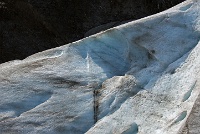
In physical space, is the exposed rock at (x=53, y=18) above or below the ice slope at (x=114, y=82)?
above

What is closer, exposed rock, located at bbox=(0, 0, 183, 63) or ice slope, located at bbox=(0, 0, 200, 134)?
ice slope, located at bbox=(0, 0, 200, 134)

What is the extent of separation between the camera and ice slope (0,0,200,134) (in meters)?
4.50

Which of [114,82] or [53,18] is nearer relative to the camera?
[114,82]

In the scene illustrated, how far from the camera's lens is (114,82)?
16.1ft

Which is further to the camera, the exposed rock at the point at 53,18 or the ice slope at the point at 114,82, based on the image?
the exposed rock at the point at 53,18

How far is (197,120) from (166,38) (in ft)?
5.33

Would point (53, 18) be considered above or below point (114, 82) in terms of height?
above

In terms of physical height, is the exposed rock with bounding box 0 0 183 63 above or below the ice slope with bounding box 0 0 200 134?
above

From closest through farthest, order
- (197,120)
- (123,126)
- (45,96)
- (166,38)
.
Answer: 1. (197,120)
2. (123,126)
3. (45,96)
4. (166,38)

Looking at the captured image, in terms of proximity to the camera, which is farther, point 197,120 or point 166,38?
point 166,38

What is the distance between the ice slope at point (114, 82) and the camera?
4496 mm

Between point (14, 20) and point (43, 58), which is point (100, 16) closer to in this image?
point (14, 20)

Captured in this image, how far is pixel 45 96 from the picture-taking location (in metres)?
4.87

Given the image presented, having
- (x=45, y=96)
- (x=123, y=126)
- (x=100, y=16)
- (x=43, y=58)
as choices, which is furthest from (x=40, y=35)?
(x=123, y=126)
